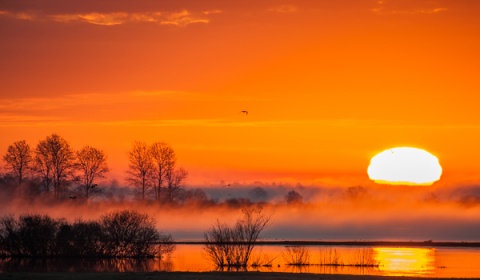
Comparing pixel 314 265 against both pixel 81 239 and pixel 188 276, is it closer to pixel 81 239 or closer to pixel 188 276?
pixel 188 276

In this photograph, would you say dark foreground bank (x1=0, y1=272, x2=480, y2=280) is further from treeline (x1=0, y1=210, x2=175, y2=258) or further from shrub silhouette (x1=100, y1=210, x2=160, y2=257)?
treeline (x1=0, y1=210, x2=175, y2=258)

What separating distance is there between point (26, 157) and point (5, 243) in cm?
2514

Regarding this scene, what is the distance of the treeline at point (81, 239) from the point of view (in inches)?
3799

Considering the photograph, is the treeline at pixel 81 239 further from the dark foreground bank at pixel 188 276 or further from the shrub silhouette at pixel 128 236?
the dark foreground bank at pixel 188 276

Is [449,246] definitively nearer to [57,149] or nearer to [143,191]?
[143,191]

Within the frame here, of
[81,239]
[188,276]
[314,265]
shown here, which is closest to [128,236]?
[81,239]

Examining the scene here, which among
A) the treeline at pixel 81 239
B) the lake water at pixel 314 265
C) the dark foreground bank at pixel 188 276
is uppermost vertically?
the treeline at pixel 81 239

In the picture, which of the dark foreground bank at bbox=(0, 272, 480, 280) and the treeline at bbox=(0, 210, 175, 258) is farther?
the treeline at bbox=(0, 210, 175, 258)

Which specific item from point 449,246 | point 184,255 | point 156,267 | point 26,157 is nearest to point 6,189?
point 26,157

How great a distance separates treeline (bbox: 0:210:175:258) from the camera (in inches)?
3799

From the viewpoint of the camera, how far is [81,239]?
9688 centimetres

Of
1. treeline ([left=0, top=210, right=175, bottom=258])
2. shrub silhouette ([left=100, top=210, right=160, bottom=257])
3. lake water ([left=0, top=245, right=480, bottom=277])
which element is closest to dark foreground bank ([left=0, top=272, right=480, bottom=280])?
lake water ([left=0, top=245, right=480, bottom=277])

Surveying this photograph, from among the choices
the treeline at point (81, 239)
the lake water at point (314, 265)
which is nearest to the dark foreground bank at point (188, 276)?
the lake water at point (314, 265)

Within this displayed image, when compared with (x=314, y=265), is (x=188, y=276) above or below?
below
